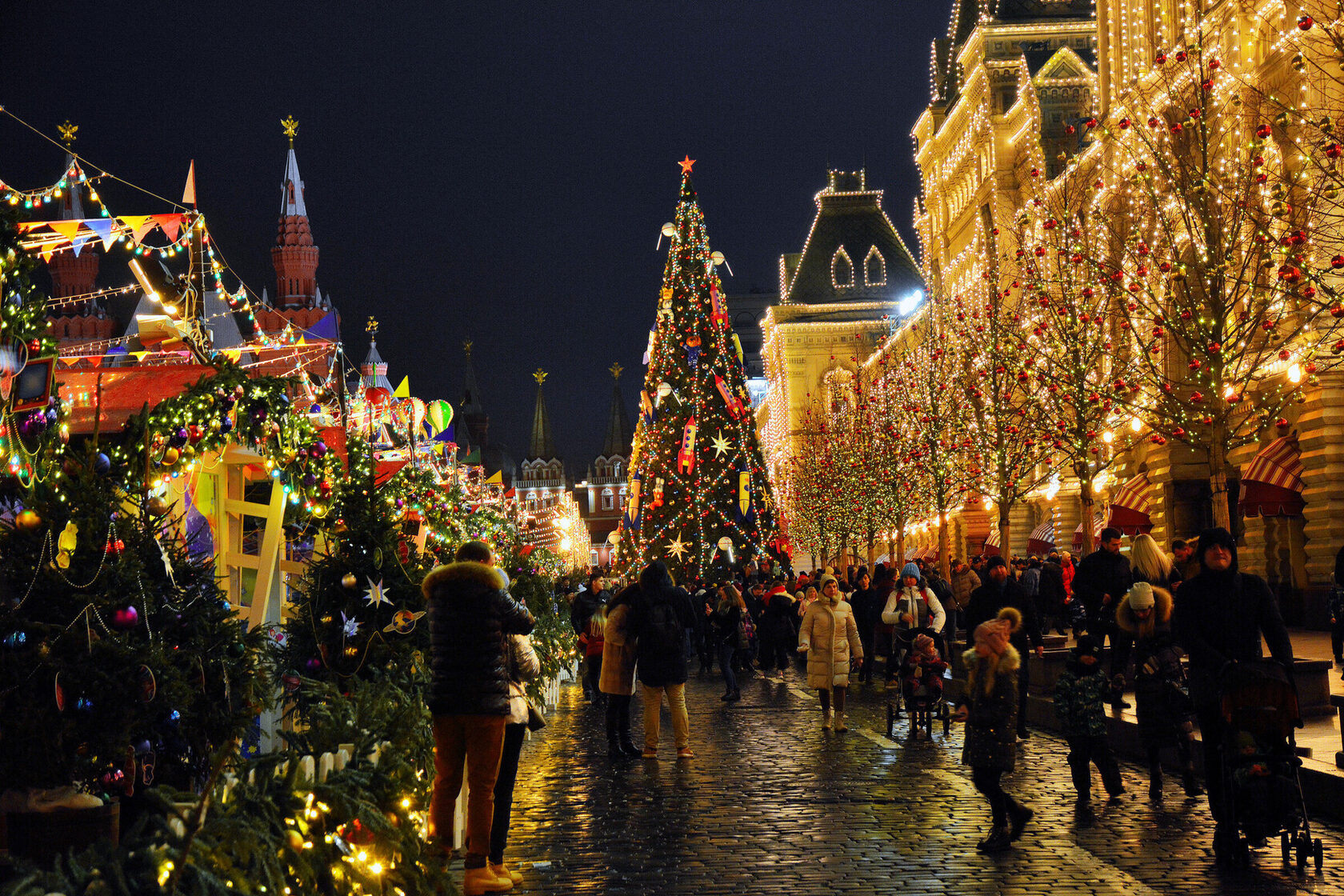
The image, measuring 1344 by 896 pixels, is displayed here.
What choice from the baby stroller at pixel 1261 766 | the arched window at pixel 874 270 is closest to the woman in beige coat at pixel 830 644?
the baby stroller at pixel 1261 766

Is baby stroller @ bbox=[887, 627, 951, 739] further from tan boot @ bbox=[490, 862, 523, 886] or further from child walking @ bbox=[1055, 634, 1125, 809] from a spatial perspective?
tan boot @ bbox=[490, 862, 523, 886]

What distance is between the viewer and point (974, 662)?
9.46 m

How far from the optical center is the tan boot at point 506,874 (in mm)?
8031

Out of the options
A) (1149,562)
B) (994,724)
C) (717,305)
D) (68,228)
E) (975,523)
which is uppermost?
(717,305)

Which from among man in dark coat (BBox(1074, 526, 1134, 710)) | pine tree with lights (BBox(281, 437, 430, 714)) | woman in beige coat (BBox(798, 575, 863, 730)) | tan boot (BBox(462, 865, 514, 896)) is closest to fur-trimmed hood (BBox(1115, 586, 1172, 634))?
man in dark coat (BBox(1074, 526, 1134, 710))

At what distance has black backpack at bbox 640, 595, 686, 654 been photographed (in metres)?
14.2

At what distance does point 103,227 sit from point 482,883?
288 inches

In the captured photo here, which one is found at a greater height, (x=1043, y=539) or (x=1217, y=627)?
(x=1043, y=539)

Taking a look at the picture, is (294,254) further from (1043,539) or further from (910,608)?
(910,608)

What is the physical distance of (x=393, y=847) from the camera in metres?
6.38

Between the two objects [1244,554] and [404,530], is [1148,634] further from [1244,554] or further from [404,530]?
[1244,554]

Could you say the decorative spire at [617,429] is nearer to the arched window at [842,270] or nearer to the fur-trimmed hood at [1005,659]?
the arched window at [842,270]

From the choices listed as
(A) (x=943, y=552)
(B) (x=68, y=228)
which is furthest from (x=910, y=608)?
(A) (x=943, y=552)

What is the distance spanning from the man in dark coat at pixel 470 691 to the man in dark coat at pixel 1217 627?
3.86 m
